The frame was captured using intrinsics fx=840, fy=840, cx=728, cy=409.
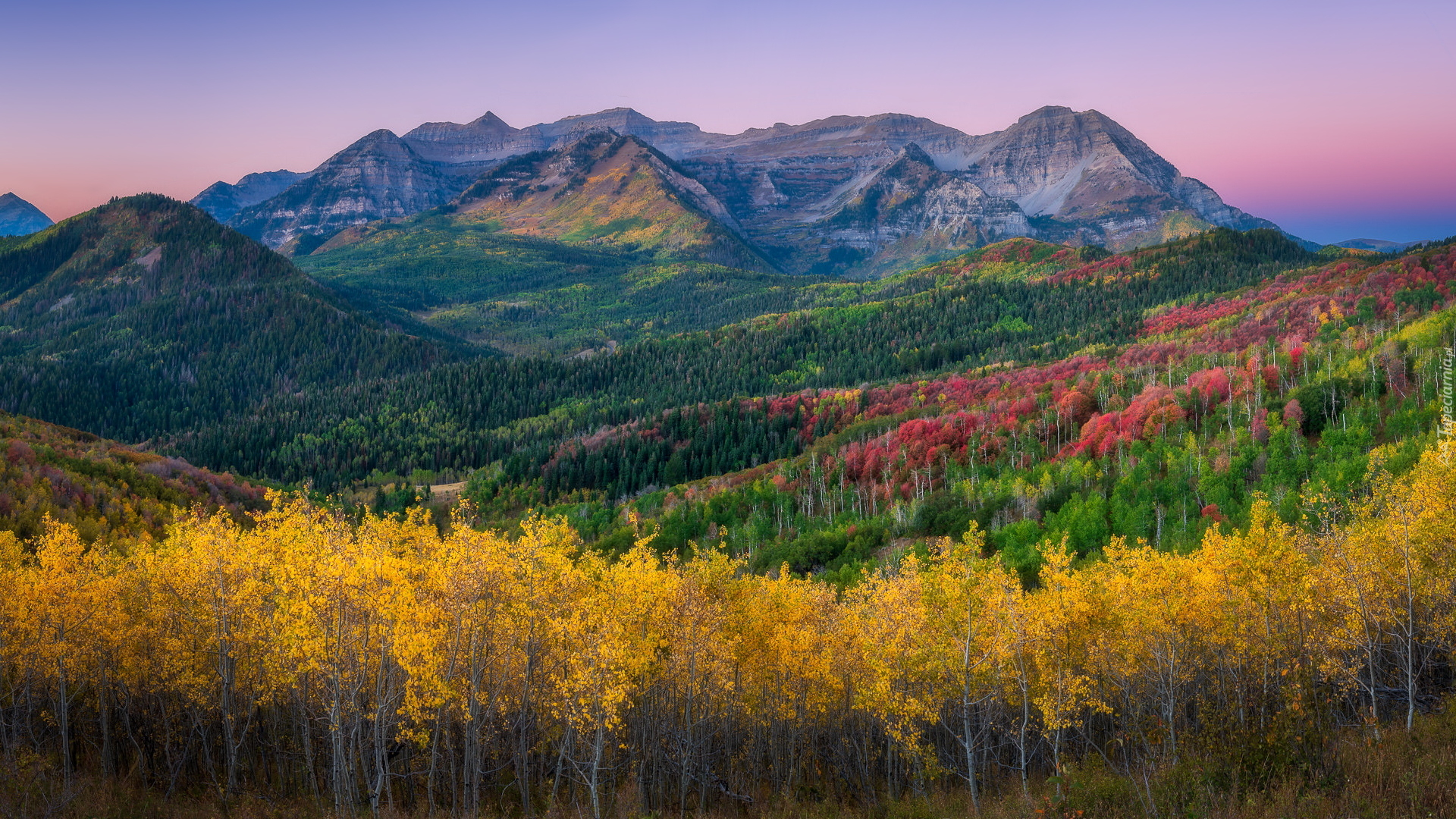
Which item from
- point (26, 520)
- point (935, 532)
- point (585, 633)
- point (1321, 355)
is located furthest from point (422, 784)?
point (1321, 355)

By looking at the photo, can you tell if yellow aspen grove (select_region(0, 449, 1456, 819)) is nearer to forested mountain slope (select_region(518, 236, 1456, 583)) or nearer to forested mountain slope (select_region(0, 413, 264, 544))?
forested mountain slope (select_region(0, 413, 264, 544))

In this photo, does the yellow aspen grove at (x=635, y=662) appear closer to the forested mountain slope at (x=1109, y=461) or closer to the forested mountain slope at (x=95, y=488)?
the forested mountain slope at (x=95, y=488)

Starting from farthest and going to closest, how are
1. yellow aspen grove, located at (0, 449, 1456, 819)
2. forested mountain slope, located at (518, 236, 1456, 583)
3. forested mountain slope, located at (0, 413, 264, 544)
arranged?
forested mountain slope, located at (518, 236, 1456, 583), forested mountain slope, located at (0, 413, 264, 544), yellow aspen grove, located at (0, 449, 1456, 819)

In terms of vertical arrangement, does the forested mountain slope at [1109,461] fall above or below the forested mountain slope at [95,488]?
below

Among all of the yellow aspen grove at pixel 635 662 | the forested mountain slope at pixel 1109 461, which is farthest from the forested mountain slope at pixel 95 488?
the forested mountain slope at pixel 1109 461

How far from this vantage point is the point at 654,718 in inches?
1799

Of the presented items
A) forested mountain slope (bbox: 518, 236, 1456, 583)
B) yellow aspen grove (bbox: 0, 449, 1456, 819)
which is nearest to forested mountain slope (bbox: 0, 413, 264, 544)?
yellow aspen grove (bbox: 0, 449, 1456, 819)

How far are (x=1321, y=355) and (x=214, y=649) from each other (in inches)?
6897

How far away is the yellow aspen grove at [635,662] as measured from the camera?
37.5 metres

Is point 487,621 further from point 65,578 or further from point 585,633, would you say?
point 65,578

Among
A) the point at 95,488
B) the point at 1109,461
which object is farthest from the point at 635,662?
the point at 1109,461

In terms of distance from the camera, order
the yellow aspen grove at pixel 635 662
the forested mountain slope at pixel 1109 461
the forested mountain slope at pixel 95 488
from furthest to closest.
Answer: the forested mountain slope at pixel 1109 461
the forested mountain slope at pixel 95 488
the yellow aspen grove at pixel 635 662

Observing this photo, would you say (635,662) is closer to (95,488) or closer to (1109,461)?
(95,488)

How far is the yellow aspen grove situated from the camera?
37.5 metres
